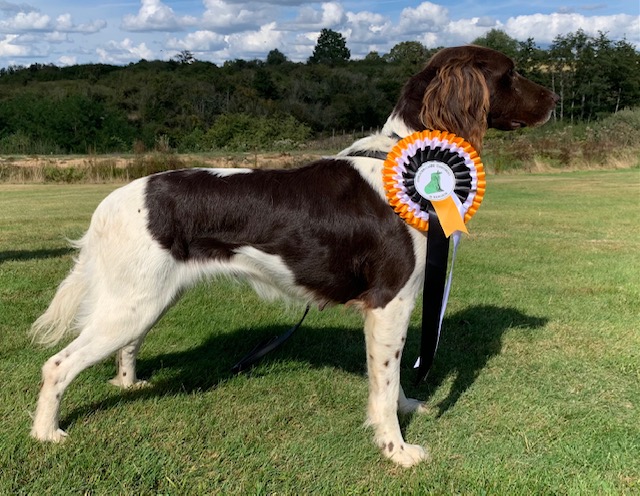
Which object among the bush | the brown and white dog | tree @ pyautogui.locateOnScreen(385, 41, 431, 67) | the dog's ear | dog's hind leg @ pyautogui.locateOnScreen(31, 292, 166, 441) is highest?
tree @ pyautogui.locateOnScreen(385, 41, 431, 67)

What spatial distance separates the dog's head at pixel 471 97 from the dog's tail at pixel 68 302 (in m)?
2.20

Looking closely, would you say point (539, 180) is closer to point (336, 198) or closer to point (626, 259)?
point (626, 259)

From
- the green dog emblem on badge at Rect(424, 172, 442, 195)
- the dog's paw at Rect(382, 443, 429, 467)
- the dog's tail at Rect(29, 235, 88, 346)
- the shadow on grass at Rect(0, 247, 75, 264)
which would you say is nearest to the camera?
the dog's paw at Rect(382, 443, 429, 467)

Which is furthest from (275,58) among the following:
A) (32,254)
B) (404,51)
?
(32,254)

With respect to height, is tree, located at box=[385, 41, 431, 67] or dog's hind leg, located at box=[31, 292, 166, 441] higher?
tree, located at box=[385, 41, 431, 67]

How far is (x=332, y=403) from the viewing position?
405 cm

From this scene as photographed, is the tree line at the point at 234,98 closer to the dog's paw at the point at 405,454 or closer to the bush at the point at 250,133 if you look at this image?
the bush at the point at 250,133

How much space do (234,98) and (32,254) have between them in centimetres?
6062

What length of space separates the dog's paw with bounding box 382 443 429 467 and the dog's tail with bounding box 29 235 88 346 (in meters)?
2.07

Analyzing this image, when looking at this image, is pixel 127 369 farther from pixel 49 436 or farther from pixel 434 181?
pixel 434 181

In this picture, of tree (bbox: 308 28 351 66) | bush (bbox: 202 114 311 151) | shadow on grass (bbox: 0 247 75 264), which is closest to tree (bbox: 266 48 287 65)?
tree (bbox: 308 28 351 66)

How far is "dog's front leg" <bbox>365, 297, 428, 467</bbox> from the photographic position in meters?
3.45

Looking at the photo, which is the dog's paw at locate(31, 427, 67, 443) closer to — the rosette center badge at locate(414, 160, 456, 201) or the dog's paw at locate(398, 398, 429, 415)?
the dog's paw at locate(398, 398, 429, 415)

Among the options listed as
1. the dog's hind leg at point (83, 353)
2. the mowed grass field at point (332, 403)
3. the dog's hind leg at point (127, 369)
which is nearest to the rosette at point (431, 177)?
the mowed grass field at point (332, 403)
